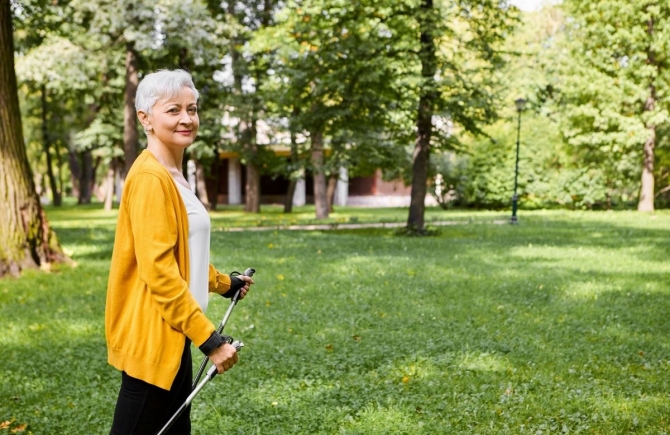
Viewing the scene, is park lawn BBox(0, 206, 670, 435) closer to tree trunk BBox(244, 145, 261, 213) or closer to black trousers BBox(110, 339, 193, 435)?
black trousers BBox(110, 339, 193, 435)

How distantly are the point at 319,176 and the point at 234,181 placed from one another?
21.9 metres

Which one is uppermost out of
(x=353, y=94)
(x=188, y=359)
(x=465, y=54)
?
(x=465, y=54)

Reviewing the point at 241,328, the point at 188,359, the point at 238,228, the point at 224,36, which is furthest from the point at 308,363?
the point at 224,36

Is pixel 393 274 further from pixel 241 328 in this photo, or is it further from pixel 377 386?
pixel 377 386

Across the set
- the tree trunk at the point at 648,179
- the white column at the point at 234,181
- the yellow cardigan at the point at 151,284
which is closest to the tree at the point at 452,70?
the yellow cardigan at the point at 151,284

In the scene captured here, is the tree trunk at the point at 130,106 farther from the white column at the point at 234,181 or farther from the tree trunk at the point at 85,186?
the tree trunk at the point at 85,186

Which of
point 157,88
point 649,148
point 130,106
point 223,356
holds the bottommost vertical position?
point 223,356

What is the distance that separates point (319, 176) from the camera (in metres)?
26.2

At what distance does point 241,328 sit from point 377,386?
2.32 metres

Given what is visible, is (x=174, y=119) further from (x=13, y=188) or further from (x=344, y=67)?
(x=344, y=67)

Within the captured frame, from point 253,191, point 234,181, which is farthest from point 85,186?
point 253,191

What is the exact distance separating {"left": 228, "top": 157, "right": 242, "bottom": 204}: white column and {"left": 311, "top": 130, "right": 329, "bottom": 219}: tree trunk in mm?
20653

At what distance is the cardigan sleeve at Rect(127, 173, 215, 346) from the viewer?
2422 millimetres

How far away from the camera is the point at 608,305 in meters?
8.25
